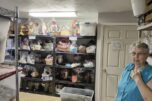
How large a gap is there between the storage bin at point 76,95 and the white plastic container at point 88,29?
4.25 ft

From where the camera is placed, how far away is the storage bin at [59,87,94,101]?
4020 mm

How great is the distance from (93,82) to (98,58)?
626 millimetres

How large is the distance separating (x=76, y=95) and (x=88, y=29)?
1490 millimetres

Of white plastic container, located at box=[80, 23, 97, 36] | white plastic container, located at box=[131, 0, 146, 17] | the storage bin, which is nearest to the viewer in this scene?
white plastic container, located at box=[131, 0, 146, 17]

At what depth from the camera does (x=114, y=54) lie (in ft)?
14.0

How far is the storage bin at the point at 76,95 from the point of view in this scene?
4.02 m

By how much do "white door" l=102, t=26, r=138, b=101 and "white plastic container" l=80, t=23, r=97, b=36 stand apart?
269mm

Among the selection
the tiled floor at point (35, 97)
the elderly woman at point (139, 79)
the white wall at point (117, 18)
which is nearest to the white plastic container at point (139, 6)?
the elderly woman at point (139, 79)

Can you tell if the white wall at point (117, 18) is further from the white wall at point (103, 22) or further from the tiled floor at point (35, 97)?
the tiled floor at point (35, 97)

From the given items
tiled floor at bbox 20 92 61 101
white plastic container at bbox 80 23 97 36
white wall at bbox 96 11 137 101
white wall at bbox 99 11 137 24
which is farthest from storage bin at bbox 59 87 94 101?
white wall at bbox 99 11 137 24

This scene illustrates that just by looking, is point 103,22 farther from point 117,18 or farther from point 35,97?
point 35,97

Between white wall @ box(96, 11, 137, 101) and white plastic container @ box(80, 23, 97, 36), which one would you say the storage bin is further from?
white plastic container @ box(80, 23, 97, 36)

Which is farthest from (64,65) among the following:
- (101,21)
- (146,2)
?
(146,2)

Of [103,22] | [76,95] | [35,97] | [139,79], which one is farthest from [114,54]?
[139,79]
